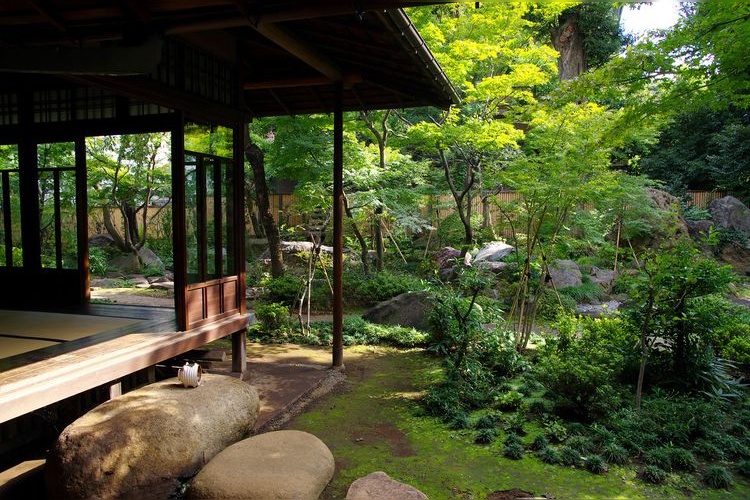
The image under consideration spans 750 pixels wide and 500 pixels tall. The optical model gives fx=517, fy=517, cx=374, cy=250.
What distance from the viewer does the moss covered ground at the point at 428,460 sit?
13.8 feet

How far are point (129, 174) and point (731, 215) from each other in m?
19.5

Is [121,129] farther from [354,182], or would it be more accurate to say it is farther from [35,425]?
[354,182]

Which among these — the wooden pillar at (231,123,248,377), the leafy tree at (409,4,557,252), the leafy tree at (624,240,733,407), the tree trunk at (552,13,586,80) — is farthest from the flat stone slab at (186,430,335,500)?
the tree trunk at (552,13,586,80)

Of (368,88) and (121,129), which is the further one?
(368,88)

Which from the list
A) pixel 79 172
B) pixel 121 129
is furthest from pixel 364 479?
pixel 79 172

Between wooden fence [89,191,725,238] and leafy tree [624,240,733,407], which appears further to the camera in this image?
wooden fence [89,191,725,238]

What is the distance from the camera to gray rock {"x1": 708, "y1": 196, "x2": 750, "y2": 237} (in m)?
17.2

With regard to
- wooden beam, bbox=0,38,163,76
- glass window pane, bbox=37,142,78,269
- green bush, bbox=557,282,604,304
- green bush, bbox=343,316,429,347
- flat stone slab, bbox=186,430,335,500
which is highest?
wooden beam, bbox=0,38,163,76

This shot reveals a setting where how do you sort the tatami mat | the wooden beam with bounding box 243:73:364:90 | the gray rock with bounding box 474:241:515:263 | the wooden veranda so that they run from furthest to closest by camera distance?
1. the gray rock with bounding box 474:241:515:263
2. the wooden beam with bounding box 243:73:364:90
3. the tatami mat
4. the wooden veranda

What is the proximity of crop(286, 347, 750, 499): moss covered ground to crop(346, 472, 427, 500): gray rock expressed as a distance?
0.58 ft

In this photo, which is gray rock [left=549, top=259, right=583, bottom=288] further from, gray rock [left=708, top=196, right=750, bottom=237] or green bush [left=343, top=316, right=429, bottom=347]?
gray rock [left=708, top=196, right=750, bottom=237]

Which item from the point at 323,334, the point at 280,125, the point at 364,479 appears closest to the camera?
the point at 364,479

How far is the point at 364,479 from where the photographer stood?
4223mm

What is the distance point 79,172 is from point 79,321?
1.89 m
